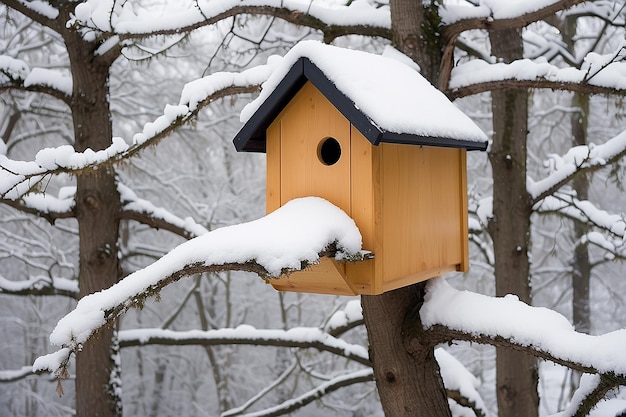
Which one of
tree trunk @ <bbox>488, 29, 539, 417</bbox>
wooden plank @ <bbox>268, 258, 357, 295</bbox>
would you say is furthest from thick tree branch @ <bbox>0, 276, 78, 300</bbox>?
tree trunk @ <bbox>488, 29, 539, 417</bbox>

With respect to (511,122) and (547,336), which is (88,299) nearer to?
(547,336)

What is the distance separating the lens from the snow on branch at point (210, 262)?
1872 mm

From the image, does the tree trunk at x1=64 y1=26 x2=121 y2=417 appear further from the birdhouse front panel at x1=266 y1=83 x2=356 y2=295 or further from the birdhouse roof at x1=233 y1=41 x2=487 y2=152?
the birdhouse front panel at x1=266 y1=83 x2=356 y2=295

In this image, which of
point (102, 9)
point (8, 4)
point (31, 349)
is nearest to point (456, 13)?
point (102, 9)

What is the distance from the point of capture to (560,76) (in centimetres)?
278

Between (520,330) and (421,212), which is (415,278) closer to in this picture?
(421,212)

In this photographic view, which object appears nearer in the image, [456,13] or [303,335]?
[456,13]

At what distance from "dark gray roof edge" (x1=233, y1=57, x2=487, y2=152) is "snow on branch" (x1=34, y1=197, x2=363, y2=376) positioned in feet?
1.20

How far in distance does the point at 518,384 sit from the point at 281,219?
3.40 m

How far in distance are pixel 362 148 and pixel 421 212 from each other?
0.49 meters

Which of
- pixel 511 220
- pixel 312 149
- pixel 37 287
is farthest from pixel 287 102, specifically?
pixel 37 287

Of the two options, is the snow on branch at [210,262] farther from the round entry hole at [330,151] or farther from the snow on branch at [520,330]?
the snow on branch at [520,330]

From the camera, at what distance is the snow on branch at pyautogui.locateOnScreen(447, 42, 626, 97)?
8.84 feet

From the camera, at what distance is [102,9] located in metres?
3.26
